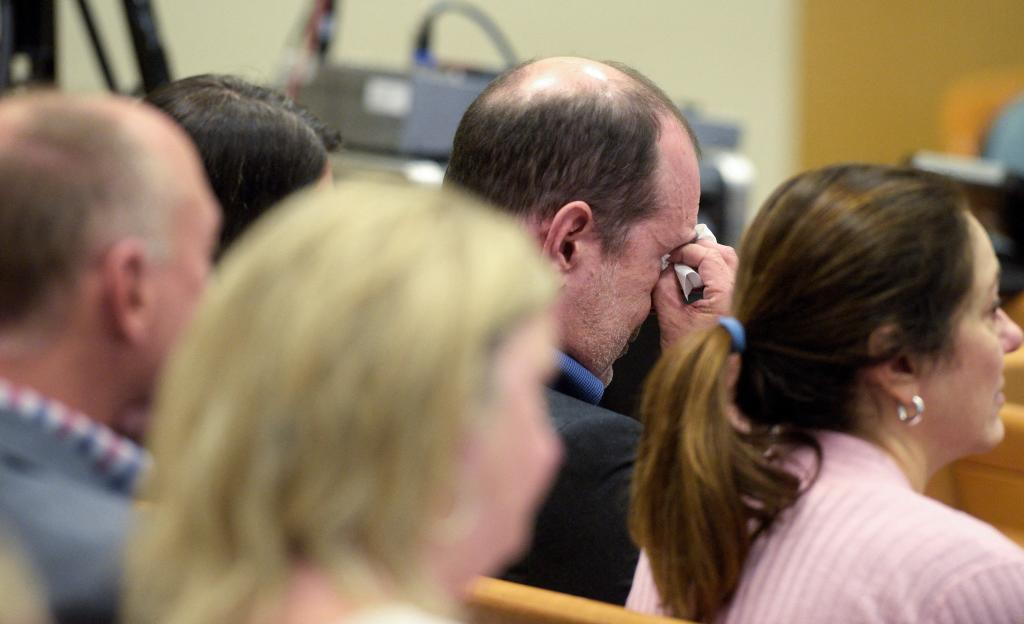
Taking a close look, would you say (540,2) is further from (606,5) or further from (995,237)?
(995,237)

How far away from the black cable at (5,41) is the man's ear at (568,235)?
1.49 meters

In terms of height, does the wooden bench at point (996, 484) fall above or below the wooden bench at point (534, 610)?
below

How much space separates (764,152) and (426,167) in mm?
3343

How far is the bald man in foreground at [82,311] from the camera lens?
956mm

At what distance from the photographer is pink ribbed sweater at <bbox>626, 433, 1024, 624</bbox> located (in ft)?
3.81

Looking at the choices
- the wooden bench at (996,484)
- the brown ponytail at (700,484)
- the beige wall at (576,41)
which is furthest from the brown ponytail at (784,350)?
the beige wall at (576,41)

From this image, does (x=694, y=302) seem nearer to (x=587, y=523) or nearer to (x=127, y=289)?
(x=587, y=523)

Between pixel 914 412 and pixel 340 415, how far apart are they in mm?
737

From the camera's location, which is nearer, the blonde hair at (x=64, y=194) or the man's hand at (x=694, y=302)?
the blonde hair at (x=64, y=194)

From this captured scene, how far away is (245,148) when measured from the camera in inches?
70.6

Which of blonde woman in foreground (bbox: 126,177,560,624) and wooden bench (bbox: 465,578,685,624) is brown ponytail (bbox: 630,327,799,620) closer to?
wooden bench (bbox: 465,578,685,624)

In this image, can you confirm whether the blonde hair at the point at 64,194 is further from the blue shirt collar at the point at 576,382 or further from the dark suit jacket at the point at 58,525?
the blue shirt collar at the point at 576,382

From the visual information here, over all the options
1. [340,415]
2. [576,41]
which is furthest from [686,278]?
[576,41]

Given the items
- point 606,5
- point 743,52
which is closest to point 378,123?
point 606,5
